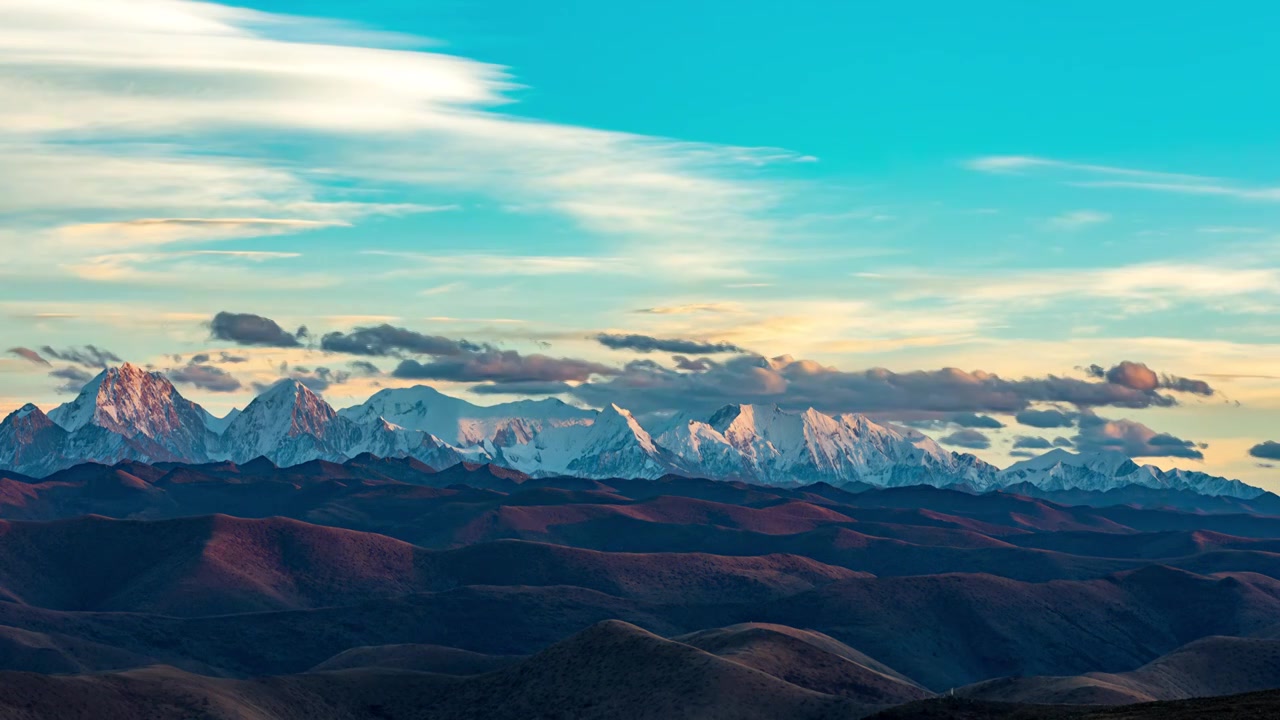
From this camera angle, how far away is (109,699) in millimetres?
198125

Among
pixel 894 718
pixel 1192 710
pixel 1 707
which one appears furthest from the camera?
pixel 1 707

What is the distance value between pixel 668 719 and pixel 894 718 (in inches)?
2144

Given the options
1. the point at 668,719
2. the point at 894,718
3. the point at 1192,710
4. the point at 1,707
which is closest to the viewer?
the point at 1192,710

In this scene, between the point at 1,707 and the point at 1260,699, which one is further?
the point at 1,707

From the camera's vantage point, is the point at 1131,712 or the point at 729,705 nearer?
the point at 1131,712

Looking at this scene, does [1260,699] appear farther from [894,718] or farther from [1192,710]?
[894,718]

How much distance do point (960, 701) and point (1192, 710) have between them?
1603 inches

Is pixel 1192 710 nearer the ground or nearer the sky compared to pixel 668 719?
nearer the sky

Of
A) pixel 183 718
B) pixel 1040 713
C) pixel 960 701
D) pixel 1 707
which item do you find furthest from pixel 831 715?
pixel 1 707

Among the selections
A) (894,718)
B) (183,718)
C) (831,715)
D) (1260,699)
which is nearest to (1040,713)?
(894,718)

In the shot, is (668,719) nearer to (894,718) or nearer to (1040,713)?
(894,718)

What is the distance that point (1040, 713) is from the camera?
454 ft

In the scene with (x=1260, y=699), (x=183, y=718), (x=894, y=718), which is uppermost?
(x=1260, y=699)

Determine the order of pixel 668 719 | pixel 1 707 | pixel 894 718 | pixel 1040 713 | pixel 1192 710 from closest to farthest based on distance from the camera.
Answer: pixel 1192 710, pixel 1040 713, pixel 894 718, pixel 1 707, pixel 668 719
